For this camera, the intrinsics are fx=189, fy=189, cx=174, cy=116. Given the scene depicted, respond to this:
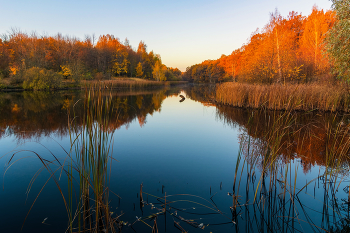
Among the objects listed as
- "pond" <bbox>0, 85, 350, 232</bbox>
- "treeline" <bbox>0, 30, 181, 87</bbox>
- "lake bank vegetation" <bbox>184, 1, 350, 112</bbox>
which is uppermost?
"treeline" <bbox>0, 30, 181, 87</bbox>

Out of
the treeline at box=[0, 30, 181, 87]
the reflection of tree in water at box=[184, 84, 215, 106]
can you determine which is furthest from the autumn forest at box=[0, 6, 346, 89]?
the reflection of tree in water at box=[184, 84, 215, 106]

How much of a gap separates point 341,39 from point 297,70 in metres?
6.63

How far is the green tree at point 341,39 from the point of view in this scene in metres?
6.92

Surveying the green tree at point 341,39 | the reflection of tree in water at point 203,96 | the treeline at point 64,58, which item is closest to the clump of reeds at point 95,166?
the green tree at point 341,39

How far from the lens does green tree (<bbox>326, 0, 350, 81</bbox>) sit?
6918 mm

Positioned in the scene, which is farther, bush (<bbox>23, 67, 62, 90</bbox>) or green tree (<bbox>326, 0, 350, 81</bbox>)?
bush (<bbox>23, 67, 62, 90</bbox>)

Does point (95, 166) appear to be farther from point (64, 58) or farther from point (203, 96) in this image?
point (64, 58)

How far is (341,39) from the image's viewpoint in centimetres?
743

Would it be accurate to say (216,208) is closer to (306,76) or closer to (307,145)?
(307,145)

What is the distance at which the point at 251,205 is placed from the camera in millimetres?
2412

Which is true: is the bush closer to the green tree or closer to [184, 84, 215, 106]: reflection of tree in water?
[184, 84, 215, 106]: reflection of tree in water

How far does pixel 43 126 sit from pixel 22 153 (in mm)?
2390

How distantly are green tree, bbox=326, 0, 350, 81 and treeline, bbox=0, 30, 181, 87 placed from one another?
21.1m

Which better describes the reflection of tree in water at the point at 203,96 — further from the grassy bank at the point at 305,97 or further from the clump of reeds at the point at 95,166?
the clump of reeds at the point at 95,166
